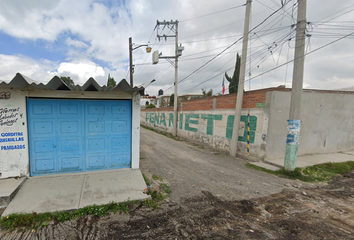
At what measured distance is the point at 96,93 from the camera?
14.8 feet

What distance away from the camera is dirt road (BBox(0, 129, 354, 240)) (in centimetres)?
272

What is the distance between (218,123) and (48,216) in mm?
8415

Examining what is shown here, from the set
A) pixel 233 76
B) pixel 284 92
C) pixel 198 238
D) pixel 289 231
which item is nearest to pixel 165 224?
pixel 198 238

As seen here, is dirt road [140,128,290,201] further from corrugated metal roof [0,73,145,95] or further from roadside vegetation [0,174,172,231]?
corrugated metal roof [0,73,145,95]

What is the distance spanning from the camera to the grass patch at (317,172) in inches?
213

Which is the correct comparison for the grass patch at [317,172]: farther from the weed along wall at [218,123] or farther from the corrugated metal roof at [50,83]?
the corrugated metal roof at [50,83]

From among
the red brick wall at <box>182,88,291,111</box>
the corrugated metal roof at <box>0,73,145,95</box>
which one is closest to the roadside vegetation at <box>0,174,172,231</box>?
the corrugated metal roof at <box>0,73,145,95</box>

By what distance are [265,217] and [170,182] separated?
246 cm

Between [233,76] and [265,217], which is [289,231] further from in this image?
[233,76]

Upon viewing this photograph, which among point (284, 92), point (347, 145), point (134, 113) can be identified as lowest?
point (347, 145)

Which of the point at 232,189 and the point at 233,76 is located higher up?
the point at 233,76

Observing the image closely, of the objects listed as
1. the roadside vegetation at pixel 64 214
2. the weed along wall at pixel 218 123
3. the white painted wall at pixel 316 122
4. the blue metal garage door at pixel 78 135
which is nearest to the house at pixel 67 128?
the blue metal garage door at pixel 78 135

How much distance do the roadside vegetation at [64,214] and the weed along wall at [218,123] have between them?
17.2 feet

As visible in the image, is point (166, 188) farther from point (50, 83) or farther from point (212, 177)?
point (50, 83)
